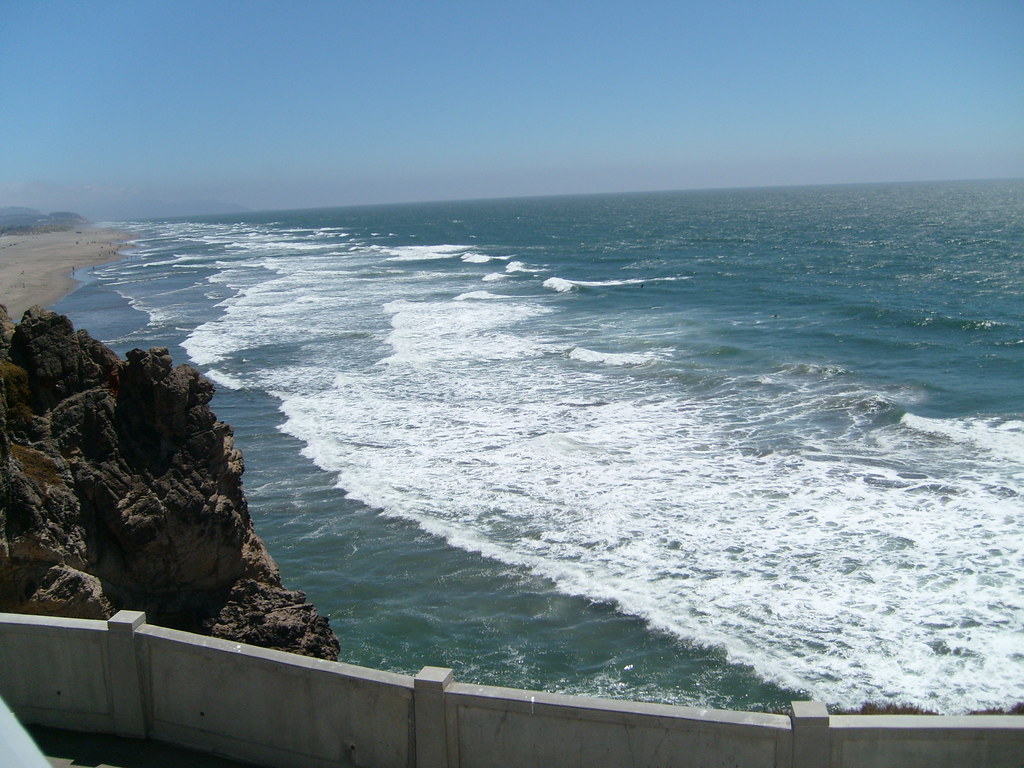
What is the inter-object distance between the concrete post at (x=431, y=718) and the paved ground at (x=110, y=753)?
4.78 feet

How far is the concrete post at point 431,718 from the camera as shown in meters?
5.75

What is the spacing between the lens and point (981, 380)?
85.4ft

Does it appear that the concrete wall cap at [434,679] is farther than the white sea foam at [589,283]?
No

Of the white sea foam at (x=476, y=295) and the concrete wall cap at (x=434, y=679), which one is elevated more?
the white sea foam at (x=476, y=295)

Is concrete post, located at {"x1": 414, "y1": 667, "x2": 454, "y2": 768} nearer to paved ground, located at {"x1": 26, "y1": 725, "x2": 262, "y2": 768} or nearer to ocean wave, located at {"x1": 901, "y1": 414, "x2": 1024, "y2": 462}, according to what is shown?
paved ground, located at {"x1": 26, "y1": 725, "x2": 262, "y2": 768}

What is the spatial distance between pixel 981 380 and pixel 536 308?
20.7 metres

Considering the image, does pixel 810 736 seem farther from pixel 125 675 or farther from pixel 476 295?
pixel 476 295

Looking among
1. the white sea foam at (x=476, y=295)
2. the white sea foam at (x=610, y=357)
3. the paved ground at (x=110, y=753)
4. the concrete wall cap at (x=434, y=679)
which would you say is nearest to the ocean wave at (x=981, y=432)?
the white sea foam at (x=610, y=357)

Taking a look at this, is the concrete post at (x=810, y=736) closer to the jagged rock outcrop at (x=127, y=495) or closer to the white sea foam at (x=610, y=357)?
the jagged rock outcrop at (x=127, y=495)

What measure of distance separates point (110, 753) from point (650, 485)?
39.8 feet

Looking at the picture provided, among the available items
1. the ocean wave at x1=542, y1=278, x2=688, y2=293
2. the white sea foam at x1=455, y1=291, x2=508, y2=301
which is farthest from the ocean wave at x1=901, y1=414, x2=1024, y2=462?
the ocean wave at x1=542, y1=278, x2=688, y2=293

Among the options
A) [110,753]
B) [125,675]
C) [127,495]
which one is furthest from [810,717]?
[127,495]

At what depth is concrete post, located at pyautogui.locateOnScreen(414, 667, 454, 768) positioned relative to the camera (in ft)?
18.9

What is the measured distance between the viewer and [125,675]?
21.4 feet
